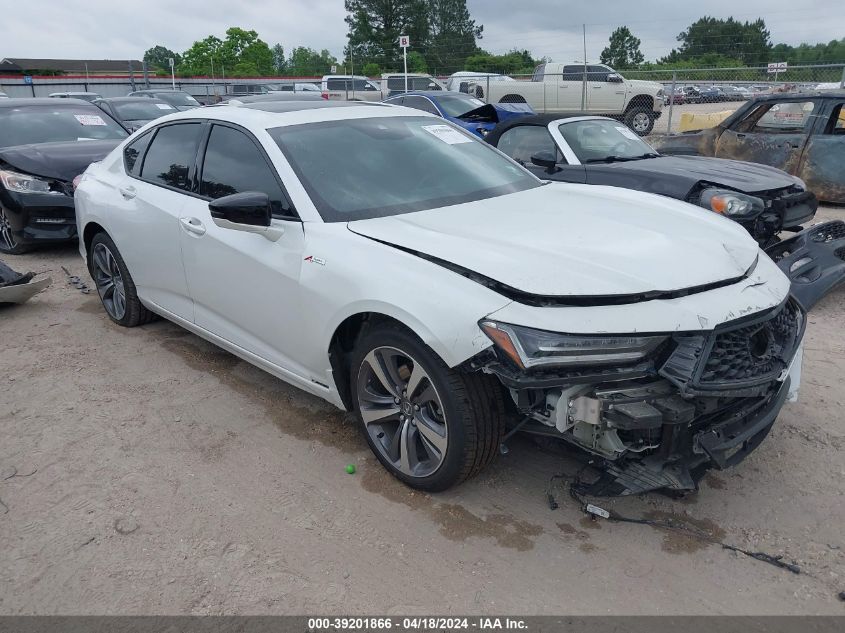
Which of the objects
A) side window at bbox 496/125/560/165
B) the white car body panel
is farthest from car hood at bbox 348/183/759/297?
side window at bbox 496/125/560/165

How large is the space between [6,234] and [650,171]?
6684mm

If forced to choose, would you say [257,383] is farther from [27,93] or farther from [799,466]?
[27,93]

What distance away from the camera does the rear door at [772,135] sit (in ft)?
29.3

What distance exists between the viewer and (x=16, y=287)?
Result: 5.50 metres

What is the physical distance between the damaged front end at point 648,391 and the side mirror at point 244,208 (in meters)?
1.32

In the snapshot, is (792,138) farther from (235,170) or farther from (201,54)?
(201,54)

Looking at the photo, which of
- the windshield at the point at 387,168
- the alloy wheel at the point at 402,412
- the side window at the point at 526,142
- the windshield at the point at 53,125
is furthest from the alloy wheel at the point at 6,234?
the alloy wheel at the point at 402,412

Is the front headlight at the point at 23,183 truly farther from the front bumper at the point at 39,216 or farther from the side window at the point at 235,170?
the side window at the point at 235,170

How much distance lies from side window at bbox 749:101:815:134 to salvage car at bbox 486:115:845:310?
2884 mm

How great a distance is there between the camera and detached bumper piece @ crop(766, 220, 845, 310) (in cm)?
425

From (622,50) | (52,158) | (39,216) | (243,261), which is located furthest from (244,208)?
(622,50)

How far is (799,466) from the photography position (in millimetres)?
3221

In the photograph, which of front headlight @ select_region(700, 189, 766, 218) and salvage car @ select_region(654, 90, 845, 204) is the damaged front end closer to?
front headlight @ select_region(700, 189, 766, 218)

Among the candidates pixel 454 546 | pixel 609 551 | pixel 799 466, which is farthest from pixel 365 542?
pixel 799 466
